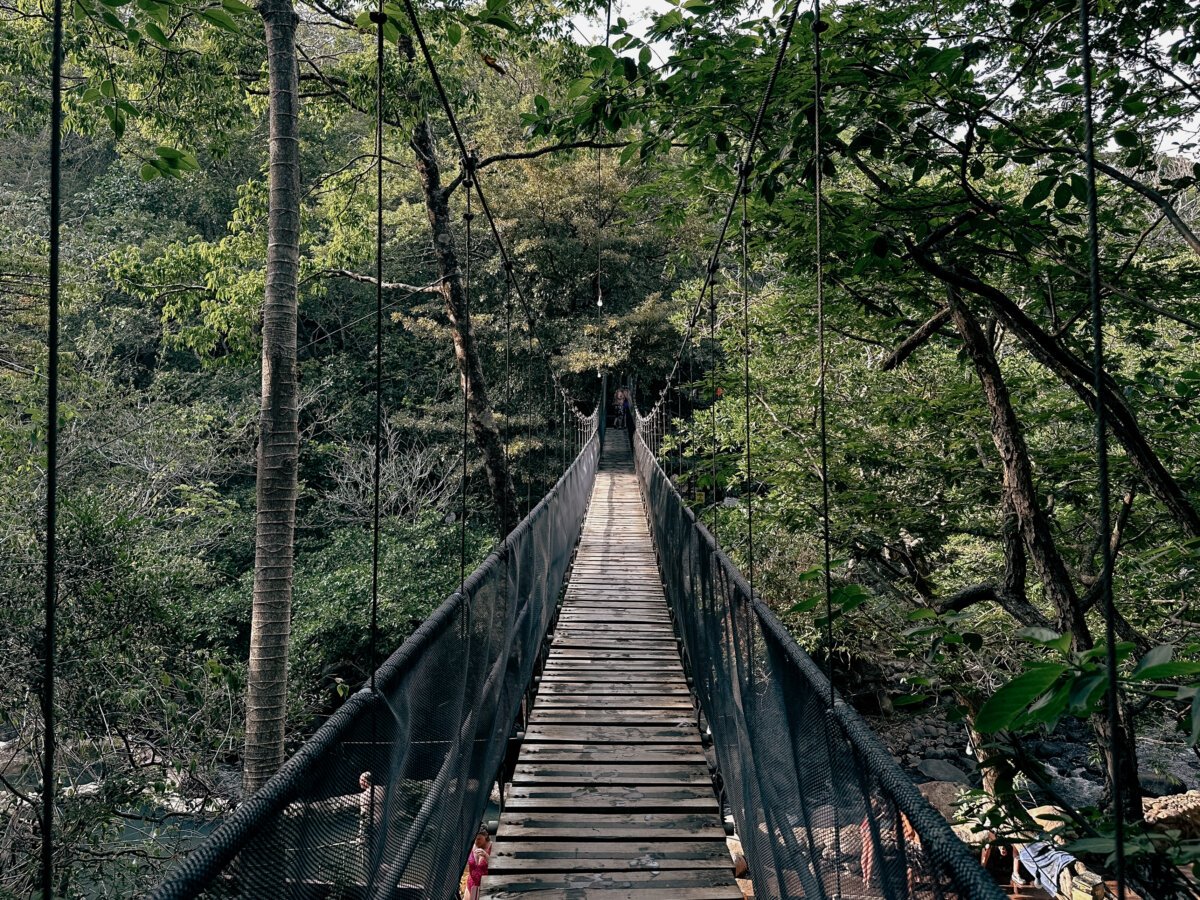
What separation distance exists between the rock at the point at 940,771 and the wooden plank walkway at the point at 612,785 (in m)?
5.64

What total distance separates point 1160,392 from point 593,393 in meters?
20.4

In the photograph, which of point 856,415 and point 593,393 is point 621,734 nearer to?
point 856,415

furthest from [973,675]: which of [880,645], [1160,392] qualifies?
[1160,392]

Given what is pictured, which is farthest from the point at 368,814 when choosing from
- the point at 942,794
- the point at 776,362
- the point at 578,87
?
the point at 942,794

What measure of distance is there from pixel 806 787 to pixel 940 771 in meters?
9.29

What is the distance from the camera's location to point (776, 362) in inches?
288

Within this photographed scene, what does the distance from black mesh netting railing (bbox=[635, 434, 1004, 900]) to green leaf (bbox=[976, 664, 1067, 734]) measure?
0.16 m

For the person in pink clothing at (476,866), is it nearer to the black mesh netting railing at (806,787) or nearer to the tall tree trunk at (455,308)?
the black mesh netting railing at (806,787)

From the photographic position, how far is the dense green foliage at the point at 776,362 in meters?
2.35

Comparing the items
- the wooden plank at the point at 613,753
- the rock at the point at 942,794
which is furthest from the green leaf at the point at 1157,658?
the rock at the point at 942,794

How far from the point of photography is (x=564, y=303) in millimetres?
16562

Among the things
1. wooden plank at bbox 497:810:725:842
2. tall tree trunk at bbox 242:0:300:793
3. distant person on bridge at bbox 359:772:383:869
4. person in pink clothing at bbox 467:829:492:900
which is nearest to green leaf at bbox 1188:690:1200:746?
distant person on bridge at bbox 359:772:383:869

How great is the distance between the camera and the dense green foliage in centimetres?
235

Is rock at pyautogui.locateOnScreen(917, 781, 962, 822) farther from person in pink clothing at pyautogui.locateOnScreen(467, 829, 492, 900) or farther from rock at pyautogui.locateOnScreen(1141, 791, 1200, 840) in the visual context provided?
person in pink clothing at pyautogui.locateOnScreen(467, 829, 492, 900)
